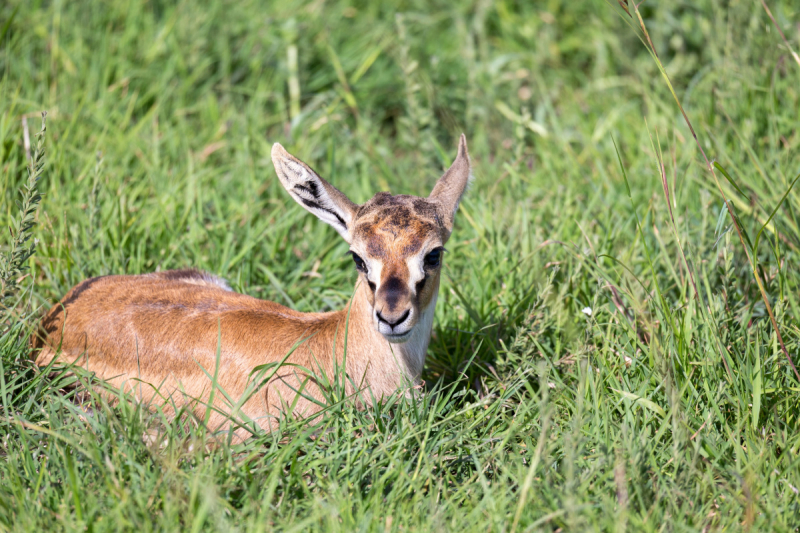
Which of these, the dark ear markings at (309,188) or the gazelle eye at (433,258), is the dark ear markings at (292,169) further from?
the gazelle eye at (433,258)

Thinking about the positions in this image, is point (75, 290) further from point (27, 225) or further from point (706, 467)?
point (706, 467)

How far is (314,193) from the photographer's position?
165 inches

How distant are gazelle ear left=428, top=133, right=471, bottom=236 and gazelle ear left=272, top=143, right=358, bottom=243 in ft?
1.66

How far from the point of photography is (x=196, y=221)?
5.32 m

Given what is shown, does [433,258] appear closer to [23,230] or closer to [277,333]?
[277,333]

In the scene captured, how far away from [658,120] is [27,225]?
4984 mm

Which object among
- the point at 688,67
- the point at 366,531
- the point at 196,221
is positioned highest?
the point at 688,67

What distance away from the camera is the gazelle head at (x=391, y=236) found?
11.9ft

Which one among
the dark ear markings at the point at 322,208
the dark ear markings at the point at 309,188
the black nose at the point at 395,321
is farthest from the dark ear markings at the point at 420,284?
the dark ear markings at the point at 309,188

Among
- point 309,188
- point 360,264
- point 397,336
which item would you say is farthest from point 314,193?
point 397,336

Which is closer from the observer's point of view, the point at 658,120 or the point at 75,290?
the point at 75,290

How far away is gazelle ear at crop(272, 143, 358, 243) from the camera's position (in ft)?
13.4

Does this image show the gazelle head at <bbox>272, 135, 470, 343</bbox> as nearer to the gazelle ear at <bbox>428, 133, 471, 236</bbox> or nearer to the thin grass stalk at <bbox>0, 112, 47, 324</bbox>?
the gazelle ear at <bbox>428, 133, 471, 236</bbox>

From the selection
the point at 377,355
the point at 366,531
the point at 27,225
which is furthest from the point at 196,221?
the point at 366,531
